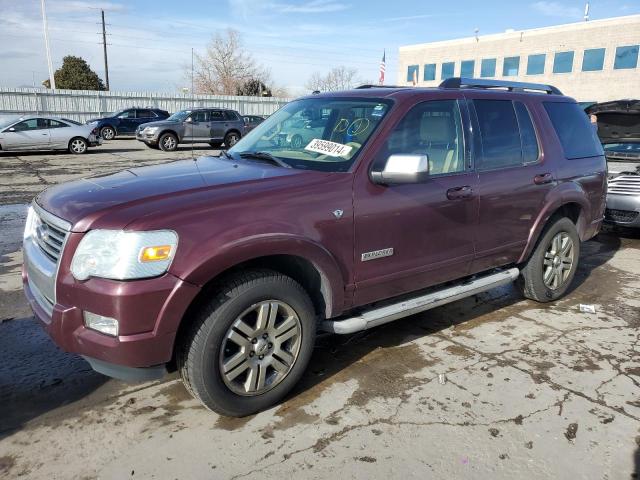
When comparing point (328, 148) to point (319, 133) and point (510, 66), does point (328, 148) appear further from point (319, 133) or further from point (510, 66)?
point (510, 66)

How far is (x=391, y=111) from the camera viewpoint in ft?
11.7

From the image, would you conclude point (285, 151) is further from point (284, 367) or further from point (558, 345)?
point (558, 345)

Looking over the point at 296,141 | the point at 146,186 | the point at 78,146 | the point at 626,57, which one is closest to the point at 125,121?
the point at 78,146

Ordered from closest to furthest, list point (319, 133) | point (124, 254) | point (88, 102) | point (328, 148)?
point (124, 254)
point (328, 148)
point (319, 133)
point (88, 102)

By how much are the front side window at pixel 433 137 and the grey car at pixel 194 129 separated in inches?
676

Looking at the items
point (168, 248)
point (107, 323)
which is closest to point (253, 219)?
point (168, 248)

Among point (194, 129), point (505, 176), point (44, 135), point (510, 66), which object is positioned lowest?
point (44, 135)

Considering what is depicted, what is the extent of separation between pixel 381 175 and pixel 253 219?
3.02ft

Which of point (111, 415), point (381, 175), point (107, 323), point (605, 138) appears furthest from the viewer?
point (605, 138)

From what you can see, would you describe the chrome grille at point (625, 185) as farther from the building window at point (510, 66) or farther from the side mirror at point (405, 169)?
the building window at point (510, 66)

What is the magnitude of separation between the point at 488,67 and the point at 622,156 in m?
45.8

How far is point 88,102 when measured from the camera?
107ft

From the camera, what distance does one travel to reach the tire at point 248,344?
2.76m

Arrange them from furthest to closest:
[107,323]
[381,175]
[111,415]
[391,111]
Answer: [391,111] < [381,175] < [111,415] < [107,323]
